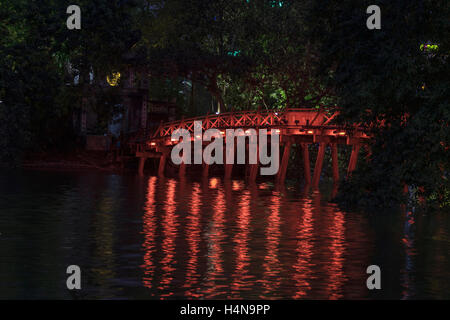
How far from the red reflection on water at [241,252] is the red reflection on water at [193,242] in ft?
2.61

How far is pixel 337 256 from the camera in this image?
22.2 meters

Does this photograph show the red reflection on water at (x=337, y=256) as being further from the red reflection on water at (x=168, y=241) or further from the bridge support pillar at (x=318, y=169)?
the bridge support pillar at (x=318, y=169)

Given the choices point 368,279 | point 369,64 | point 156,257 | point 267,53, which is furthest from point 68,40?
point 368,279

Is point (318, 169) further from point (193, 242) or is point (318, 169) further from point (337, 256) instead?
point (337, 256)

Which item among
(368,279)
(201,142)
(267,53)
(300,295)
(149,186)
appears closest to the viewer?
(300,295)

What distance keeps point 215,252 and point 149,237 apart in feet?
10.8

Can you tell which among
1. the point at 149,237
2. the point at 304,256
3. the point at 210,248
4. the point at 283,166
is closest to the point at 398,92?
the point at 304,256

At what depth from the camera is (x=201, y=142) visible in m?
55.6

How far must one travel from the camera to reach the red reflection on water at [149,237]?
62.6 ft

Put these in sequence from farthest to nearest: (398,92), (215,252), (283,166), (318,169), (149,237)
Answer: (283,166)
(318,169)
(398,92)
(149,237)
(215,252)

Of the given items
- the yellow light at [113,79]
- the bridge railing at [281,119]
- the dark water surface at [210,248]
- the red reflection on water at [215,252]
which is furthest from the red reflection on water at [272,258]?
the yellow light at [113,79]

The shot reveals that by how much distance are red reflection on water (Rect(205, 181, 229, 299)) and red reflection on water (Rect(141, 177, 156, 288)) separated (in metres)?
1.21
